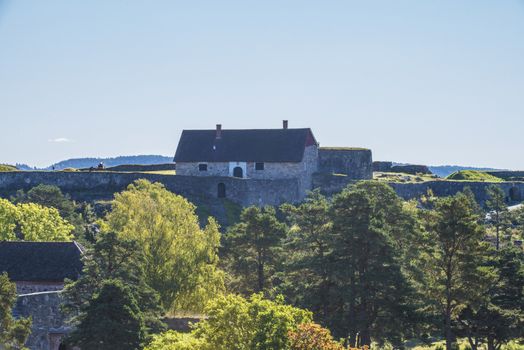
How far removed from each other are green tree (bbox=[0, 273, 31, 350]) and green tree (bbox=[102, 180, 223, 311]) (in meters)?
14.2

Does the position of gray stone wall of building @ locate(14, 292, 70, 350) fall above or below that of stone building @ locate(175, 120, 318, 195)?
below

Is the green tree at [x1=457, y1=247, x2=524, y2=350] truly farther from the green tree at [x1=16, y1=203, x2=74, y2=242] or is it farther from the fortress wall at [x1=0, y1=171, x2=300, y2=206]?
the fortress wall at [x1=0, y1=171, x2=300, y2=206]

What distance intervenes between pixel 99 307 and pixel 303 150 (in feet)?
168

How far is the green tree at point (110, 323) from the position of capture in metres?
29.2

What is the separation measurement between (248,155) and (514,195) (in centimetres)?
2743

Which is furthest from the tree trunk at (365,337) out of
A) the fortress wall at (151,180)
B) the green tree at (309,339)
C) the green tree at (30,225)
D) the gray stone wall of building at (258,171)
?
the gray stone wall of building at (258,171)

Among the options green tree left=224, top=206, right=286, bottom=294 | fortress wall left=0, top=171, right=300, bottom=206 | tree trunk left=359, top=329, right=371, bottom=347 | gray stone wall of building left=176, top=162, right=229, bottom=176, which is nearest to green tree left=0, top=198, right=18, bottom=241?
green tree left=224, top=206, right=286, bottom=294

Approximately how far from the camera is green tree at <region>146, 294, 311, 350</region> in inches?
1042

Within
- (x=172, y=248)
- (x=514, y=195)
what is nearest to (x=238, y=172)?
(x=514, y=195)

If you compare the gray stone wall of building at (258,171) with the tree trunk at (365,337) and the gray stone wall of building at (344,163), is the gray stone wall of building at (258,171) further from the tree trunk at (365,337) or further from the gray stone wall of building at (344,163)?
the tree trunk at (365,337)

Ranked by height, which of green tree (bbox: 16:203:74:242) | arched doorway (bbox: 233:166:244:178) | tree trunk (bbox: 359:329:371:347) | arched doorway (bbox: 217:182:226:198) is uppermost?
arched doorway (bbox: 233:166:244:178)

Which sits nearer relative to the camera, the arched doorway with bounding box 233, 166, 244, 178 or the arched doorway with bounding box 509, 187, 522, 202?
the arched doorway with bounding box 233, 166, 244, 178

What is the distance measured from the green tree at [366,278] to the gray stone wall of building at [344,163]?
48.7 metres

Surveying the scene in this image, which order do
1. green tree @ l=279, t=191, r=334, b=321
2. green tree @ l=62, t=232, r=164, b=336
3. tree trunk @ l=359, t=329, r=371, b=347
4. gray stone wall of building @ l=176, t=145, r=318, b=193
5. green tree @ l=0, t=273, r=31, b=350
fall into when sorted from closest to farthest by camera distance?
green tree @ l=0, t=273, r=31, b=350, green tree @ l=62, t=232, r=164, b=336, tree trunk @ l=359, t=329, r=371, b=347, green tree @ l=279, t=191, r=334, b=321, gray stone wall of building @ l=176, t=145, r=318, b=193
